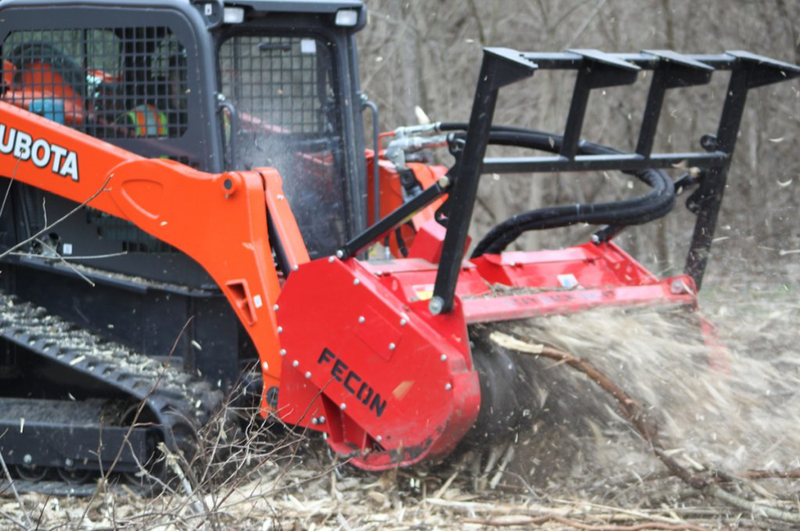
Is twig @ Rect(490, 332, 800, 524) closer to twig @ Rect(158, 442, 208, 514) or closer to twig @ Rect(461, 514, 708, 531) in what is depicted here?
twig @ Rect(461, 514, 708, 531)

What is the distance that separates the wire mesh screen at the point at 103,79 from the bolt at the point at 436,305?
149 cm

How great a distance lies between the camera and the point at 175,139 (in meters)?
4.98

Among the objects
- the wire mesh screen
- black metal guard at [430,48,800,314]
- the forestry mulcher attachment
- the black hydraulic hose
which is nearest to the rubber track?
the forestry mulcher attachment

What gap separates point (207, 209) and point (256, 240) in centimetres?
26

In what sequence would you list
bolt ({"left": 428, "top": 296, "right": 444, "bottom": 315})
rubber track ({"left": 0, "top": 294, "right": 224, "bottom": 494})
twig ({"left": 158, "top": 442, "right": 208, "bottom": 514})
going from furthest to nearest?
rubber track ({"left": 0, "top": 294, "right": 224, "bottom": 494}), bolt ({"left": 428, "top": 296, "right": 444, "bottom": 315}), twig ({"left": 158, "top": 442, "right": 208, "bottom": 514})

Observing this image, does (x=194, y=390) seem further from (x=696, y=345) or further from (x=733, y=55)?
(x=733, y=55)

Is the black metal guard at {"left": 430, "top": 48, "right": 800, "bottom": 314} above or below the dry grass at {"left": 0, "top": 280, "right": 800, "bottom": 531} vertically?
above

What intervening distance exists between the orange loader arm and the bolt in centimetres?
71

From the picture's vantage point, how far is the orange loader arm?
4.70 m

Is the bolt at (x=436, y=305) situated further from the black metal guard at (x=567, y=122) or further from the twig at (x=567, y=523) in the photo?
the twig at (x=567, y=523)

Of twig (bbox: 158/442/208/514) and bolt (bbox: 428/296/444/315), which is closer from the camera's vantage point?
twig (bbox: 158/442/208/514)

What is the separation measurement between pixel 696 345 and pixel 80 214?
9.22 feet

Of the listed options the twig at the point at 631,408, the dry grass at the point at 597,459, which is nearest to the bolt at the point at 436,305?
the twig at the point at 631,408

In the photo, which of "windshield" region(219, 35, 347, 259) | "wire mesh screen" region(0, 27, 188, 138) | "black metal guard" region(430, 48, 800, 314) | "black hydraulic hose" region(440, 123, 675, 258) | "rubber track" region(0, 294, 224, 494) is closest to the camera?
"black metal guard" region(430, 48, 800, 314)
